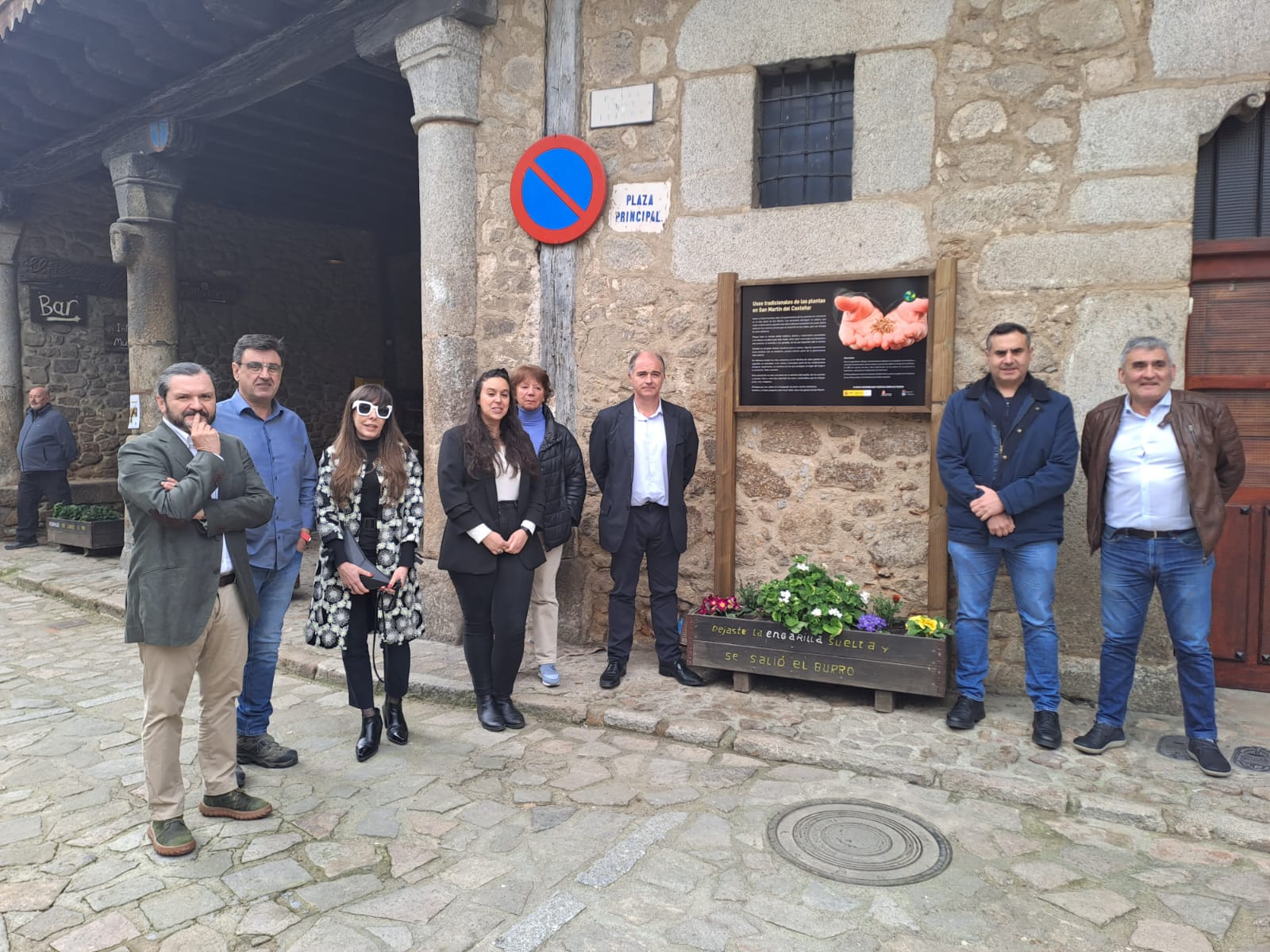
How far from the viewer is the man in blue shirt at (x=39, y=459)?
33.4ft

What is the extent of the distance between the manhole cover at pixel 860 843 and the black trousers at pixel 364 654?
6.00 ft

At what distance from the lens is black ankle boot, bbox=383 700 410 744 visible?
407 cm

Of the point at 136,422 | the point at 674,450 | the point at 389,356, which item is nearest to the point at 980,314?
the point at 674,450

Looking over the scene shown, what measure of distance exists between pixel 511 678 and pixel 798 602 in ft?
5.01

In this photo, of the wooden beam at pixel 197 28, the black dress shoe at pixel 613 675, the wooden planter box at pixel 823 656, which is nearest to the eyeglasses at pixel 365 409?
the black dress shoe at pixel 613 675

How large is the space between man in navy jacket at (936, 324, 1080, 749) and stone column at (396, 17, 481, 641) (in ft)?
10.2

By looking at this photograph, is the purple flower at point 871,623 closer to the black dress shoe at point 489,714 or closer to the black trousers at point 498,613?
the black trousers at point 498,613

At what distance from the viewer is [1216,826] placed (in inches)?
125

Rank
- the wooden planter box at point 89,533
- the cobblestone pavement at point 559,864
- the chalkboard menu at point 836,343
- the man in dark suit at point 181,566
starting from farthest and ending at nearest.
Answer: the wooden planter box at point 89,533, the chalkboard menu at point 836,343, the man in dark suit at point 181,566, the cobblestone pavement at point 559,864

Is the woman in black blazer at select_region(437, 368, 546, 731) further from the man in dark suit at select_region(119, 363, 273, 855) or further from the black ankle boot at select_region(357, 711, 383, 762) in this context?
the man in dark suit at select_region(119, 363, 273, 855)

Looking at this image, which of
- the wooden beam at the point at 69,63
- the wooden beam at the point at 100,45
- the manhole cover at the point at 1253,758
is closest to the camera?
the manhole cover at the point at 1253,758

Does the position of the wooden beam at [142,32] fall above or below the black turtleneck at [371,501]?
above

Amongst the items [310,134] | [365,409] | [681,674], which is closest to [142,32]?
[310,134]

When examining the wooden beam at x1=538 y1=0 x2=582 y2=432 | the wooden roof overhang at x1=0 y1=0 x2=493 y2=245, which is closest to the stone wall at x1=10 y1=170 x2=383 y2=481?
the wooden roof overhang at x1=0 y1=0 x2=493 y2=245
